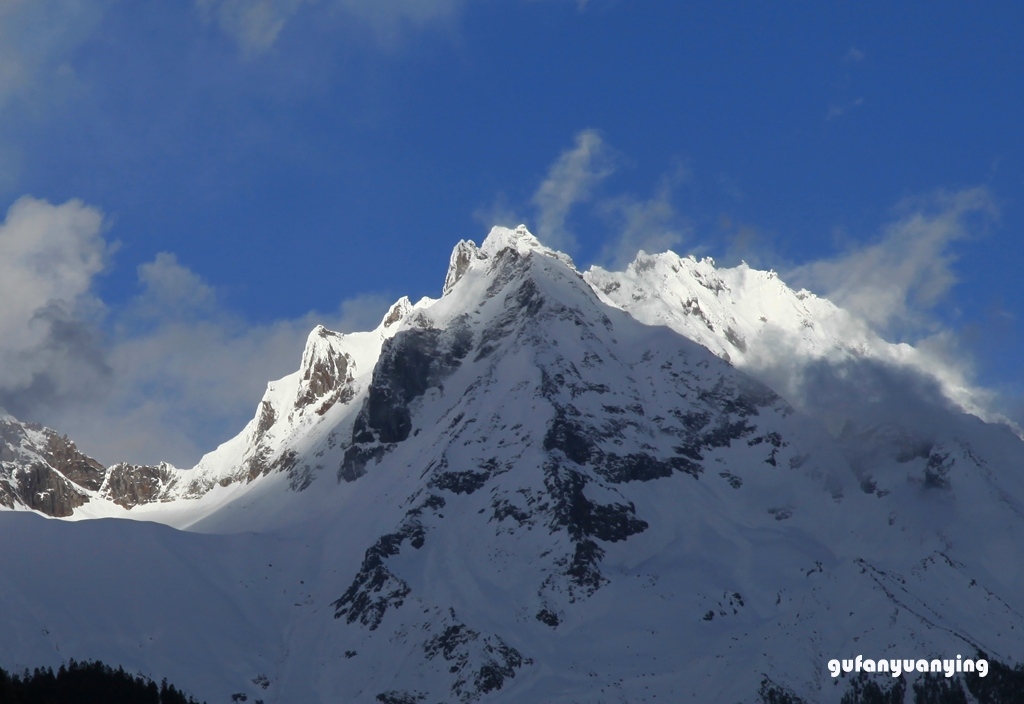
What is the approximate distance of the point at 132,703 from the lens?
578 feet

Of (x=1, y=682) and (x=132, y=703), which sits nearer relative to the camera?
(x=1, y=682)

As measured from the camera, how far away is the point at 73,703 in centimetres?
17288

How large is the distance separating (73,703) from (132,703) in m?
6.40

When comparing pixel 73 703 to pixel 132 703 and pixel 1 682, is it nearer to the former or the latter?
pixel 132 703

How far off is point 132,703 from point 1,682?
142 ft

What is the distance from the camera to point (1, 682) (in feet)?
440

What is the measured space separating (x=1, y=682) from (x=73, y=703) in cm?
4012

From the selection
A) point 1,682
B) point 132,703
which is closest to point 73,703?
point 132,703

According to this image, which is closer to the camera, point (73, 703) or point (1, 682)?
point (1, 682)
